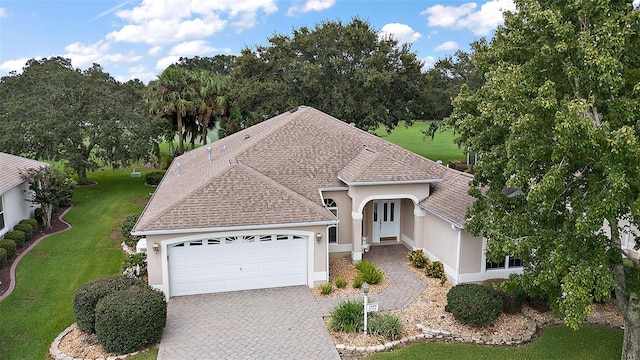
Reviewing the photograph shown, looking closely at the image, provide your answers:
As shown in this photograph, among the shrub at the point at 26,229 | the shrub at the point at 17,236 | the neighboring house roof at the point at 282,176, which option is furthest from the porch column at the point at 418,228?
the shrub at the point at 26,229

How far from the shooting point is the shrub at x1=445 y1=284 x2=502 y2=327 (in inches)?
496

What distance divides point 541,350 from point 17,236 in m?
20.6

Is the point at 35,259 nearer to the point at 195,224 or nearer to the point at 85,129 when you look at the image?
the point at 195,224

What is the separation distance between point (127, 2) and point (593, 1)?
18.6m

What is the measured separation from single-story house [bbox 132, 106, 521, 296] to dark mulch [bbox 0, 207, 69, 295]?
5393mm

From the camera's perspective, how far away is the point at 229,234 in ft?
49.0

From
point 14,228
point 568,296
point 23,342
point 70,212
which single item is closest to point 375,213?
point 568,296

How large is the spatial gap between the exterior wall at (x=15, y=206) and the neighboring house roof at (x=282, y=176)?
7.14m

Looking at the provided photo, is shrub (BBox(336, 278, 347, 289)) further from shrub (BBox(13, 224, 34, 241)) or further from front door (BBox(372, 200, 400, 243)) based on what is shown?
shrub (BBox(13, 224, 34, 241))

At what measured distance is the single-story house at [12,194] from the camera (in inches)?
813

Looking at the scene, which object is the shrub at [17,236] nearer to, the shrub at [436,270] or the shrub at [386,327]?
the shrub at [386,327]

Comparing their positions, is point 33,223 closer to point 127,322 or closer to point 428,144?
point 127,322

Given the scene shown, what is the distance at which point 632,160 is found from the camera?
816cm

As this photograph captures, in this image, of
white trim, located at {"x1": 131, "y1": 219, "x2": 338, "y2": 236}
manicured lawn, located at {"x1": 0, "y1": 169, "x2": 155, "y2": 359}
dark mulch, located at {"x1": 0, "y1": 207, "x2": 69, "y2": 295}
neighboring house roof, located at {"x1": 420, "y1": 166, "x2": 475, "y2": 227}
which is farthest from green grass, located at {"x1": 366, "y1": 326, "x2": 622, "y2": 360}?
dark mulch, located at {"x1": 0, "y1": 207, "x2": 69, "y2": 295}
